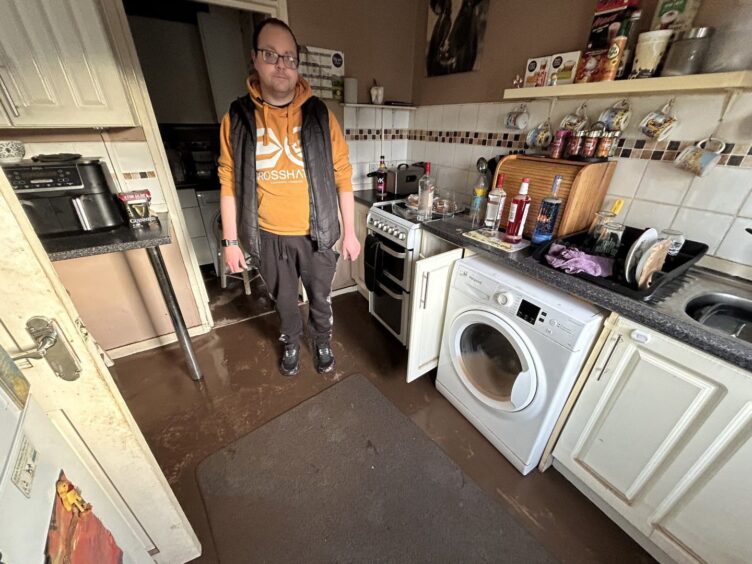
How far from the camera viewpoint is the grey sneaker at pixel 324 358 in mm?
1801

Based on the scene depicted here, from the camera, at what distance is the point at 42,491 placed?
0.49 metres

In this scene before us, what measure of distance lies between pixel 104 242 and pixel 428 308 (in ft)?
4.46

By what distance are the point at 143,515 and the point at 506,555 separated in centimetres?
115

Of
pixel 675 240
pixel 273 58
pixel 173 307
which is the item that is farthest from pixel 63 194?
pixel 675 240

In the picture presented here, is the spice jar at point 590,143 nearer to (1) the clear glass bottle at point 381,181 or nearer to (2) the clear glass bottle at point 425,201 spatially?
(2) the clear glass bottle at point 425,201

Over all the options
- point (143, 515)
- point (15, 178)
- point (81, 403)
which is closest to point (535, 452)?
point (143, 515)

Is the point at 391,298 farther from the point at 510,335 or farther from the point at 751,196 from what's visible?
the point at 751,196

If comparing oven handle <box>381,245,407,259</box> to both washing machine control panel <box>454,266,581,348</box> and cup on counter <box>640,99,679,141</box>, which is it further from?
cup on counter <box>640,99,679,141</box>

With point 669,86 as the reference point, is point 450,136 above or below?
below

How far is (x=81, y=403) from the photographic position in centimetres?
65

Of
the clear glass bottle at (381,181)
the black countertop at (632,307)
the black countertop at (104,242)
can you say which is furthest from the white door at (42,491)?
the clear glass bottle at (381,181)

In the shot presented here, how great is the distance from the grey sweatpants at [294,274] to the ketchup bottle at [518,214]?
2.66ft

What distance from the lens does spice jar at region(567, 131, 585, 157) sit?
1.27 metres

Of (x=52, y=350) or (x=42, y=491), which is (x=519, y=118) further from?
(x=42, y=491)
